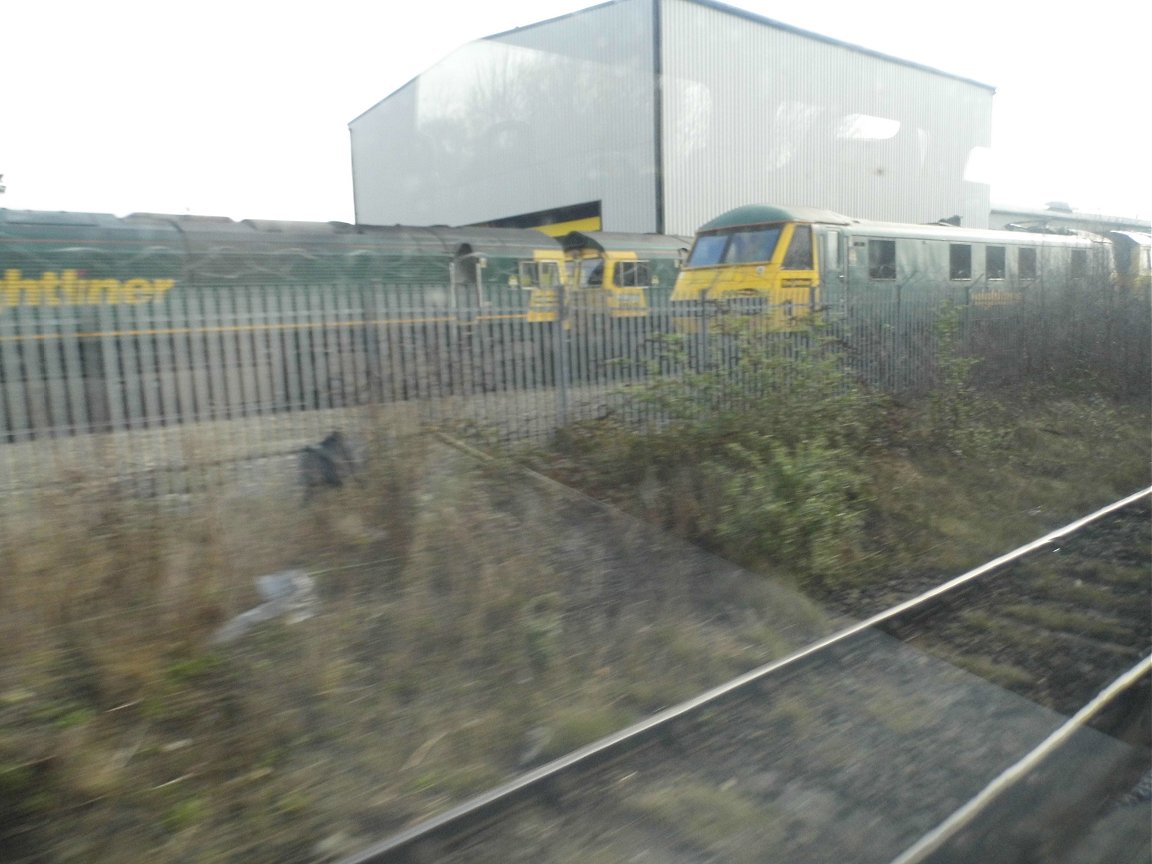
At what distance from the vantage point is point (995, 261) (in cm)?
1858

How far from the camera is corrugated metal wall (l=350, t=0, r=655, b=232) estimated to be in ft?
69.1

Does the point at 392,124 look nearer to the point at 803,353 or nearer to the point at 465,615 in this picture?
the point at 803,353

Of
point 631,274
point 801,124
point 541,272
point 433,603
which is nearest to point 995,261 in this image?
point 631,274

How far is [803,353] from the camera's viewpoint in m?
8.91

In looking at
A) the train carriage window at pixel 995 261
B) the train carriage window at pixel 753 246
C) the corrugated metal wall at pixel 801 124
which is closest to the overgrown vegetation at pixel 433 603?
the train carriage window at pixel 753 246

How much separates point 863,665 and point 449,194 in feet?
79.4

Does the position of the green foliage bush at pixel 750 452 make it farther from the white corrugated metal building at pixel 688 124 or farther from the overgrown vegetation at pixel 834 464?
the white corrugated metal building at pixel 688 124

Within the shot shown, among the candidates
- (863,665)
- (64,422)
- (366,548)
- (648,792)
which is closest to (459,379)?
(366,548)

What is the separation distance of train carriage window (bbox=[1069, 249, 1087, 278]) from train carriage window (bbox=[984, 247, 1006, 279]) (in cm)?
218

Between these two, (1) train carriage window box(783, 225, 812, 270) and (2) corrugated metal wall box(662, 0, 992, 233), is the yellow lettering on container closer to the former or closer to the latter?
(1) train carriage window box(783, 225, 812, 270)

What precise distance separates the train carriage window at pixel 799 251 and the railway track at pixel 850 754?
9846mm

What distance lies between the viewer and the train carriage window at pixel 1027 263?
607 inches

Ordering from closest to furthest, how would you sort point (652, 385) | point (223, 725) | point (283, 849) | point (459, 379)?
point (283, 849) < point (223, 725) < point (459, 379) < point (652, 385)

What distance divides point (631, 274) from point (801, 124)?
31.2 ft
